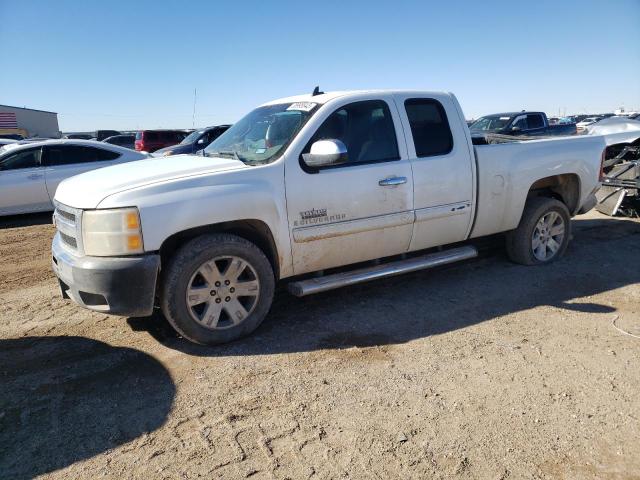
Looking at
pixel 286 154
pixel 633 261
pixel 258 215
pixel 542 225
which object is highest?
pixel 286 154

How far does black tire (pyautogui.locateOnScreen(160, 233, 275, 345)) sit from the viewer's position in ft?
11.8

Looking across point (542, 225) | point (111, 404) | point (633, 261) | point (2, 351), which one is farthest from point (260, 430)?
point (633, 261)

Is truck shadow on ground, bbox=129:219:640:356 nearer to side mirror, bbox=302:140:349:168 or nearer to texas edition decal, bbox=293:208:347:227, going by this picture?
texas edition decal, bbox=293:208:347:227

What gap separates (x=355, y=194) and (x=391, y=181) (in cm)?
39

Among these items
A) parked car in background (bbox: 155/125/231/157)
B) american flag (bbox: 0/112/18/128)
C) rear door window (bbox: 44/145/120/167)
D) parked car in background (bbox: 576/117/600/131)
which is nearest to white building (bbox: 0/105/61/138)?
american flag (bbox: 0/112/18/128)

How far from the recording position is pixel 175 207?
11.4ft

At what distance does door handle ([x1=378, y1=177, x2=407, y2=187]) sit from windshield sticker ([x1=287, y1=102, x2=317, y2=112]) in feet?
2.96

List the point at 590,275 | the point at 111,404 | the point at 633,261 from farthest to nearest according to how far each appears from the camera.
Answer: the point at 633,261, the point at 590,275, the point at 111,404

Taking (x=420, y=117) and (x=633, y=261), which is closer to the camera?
(x=420, y=117)

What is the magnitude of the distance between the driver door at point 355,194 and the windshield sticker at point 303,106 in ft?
0.71

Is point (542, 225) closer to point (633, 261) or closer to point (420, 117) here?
point (633, 261)

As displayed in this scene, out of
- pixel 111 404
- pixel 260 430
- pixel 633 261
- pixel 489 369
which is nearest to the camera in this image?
pixel 260 430

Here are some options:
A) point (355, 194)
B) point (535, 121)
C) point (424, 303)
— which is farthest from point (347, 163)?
point (535, 121)

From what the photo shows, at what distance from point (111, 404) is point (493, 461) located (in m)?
2.29
